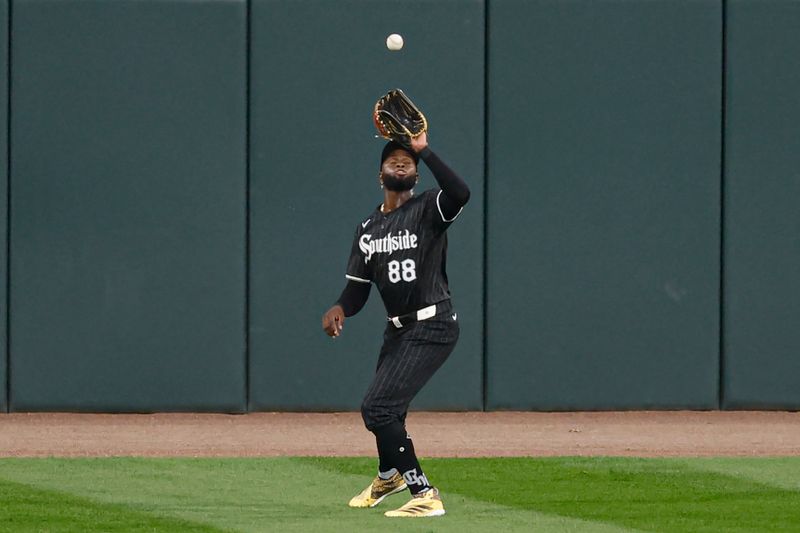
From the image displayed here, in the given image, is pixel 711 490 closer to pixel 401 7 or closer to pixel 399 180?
pixel 399 180

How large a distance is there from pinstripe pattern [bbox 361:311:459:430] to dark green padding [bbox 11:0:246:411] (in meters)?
4.69

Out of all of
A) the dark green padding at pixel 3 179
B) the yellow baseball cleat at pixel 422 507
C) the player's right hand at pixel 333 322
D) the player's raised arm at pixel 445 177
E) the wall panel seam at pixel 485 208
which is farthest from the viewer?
the wall panel seam at pixel 485 208

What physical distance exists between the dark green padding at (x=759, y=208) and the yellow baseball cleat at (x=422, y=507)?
5.49 meters

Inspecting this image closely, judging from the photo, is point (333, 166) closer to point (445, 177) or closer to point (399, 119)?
point (399, 119)

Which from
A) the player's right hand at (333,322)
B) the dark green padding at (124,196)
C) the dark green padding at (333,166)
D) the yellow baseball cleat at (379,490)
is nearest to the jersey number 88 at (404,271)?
the player's right hand at (333,322)

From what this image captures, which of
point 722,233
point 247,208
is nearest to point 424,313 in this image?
point 247,208

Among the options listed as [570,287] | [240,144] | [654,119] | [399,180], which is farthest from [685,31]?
[399,180]

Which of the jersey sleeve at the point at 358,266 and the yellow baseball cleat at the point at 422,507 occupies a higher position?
the jersey sleeve at the point at 358,266

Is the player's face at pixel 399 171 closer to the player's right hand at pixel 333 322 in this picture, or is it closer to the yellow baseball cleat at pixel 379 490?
the player's right hand at pixel 333 322

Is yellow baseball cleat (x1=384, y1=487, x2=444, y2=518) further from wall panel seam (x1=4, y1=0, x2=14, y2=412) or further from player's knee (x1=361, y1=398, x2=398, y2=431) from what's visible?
wall panel seam (x1=4, y1=0, x2=14, y2=412)

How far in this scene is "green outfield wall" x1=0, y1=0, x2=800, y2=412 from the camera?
1215cm

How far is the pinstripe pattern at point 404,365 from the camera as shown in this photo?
7.45 meters

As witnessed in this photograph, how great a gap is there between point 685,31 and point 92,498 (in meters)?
6.46

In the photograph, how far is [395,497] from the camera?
26.8 ft
